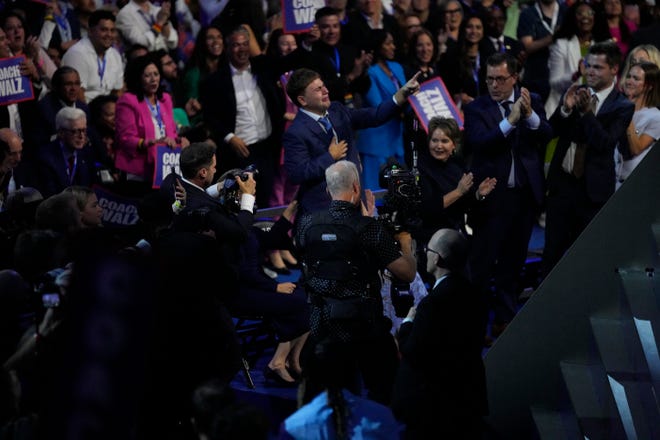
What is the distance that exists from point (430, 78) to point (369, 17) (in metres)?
1.04

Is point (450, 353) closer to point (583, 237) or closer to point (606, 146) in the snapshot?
point (583, 237)

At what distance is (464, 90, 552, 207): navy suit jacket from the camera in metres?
7.96

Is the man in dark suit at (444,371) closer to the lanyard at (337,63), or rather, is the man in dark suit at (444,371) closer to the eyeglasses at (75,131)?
the eyeglasses at (75,131)

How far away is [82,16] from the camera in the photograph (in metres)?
10.3

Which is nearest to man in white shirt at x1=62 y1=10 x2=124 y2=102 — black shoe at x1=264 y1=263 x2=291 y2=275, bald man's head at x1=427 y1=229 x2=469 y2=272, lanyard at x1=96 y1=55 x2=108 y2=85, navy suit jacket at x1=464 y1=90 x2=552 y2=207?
lanyard at x1=96 y1=55 x2=108 y2=85

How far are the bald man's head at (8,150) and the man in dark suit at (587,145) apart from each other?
11.8 ft

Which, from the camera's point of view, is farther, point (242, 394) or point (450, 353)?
point (242, 394)

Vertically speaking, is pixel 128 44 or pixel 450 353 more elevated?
pixel 128 44

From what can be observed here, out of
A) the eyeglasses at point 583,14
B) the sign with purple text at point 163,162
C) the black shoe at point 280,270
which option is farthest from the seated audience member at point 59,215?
the eyeglasses at point 583,14

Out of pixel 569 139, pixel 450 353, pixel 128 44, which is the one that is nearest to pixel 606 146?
pixel 569 139

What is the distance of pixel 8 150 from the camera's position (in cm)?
775

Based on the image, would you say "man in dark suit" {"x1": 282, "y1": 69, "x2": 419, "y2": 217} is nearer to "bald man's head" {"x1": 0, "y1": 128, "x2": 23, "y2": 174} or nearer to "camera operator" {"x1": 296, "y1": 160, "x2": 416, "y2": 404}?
"camera operator" {"x1": 296, "y1": 160, "x2": 416, "y2": 404}

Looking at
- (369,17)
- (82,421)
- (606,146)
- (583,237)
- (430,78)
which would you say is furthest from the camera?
(369,17)

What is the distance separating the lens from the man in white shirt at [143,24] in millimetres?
10172
